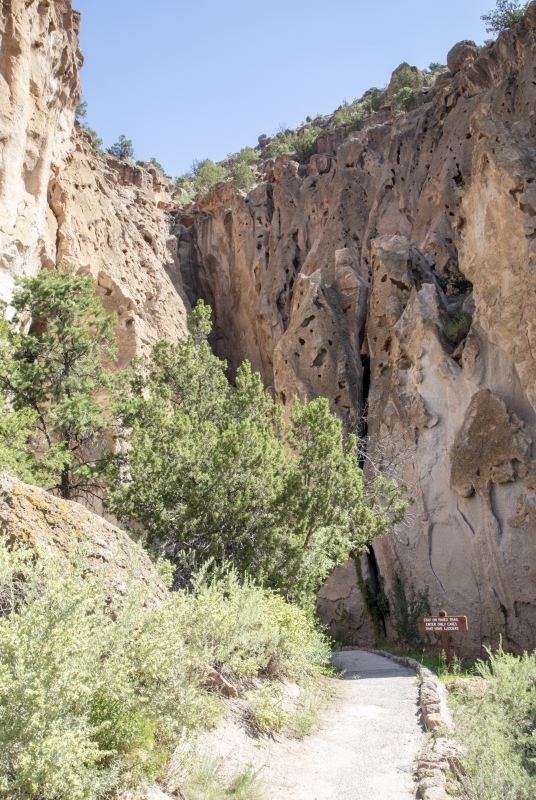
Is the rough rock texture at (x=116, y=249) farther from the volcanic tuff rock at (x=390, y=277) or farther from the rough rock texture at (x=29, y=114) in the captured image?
the rough rock texture at (x=29, y=114)

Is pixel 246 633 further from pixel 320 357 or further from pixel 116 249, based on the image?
Answer: pixel 116 249

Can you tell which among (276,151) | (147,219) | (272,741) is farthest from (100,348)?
(276,151)

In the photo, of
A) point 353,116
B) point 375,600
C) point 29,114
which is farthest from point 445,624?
point 353,116

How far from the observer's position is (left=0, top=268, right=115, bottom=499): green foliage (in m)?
13.4

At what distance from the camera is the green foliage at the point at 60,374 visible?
1343 centimetres

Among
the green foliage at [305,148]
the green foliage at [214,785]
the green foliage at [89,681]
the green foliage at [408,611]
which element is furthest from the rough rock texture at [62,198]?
the green foliage at [305,148]

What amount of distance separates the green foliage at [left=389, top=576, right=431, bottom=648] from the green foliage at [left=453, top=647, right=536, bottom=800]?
7.85 metres

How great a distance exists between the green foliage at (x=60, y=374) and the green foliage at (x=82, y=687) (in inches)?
340

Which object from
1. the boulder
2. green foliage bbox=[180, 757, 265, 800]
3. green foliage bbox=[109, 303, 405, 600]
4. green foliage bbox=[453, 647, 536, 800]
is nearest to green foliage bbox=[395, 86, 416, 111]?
the boulder

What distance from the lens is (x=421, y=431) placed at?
1897 cm

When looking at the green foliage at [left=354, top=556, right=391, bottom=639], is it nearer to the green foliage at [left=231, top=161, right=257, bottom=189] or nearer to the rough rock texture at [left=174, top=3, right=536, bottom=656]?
the rough rock texture at [left=174, top=3, right=536, bottom=656]

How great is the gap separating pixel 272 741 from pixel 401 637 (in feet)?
37.9

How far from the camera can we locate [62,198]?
69.7ft

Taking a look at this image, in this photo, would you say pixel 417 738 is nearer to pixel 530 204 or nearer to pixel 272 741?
pixel 272 741
